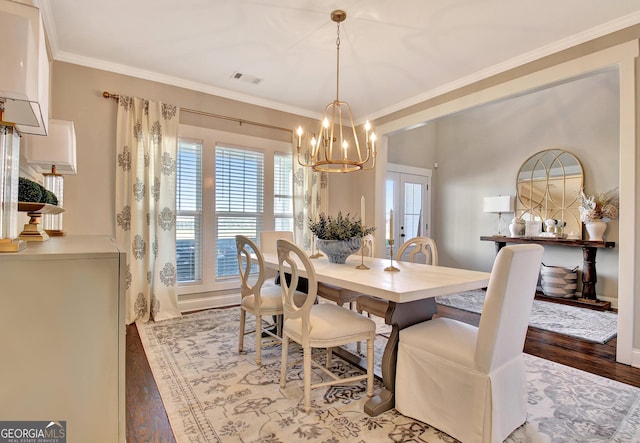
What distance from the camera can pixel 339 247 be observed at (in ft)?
8.36

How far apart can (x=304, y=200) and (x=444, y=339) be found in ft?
10.4

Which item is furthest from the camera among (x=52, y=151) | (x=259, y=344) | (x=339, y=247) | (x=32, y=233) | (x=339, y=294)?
(x=339, y=294)

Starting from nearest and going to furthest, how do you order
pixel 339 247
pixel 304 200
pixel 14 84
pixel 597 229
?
pixel 14 84 → pixel 339 247 → pixel 597 229 → pixel 304 200

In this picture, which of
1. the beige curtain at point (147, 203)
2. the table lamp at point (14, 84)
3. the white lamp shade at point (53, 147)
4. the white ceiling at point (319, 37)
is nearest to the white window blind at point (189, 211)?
the beige curtain at point (147, 203)

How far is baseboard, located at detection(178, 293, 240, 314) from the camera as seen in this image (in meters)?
3.84

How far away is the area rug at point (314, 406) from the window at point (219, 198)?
1.38 meters

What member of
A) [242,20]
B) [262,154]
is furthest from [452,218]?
[242,20]

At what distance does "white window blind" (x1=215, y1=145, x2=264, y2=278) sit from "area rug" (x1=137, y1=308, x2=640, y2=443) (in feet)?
5.26

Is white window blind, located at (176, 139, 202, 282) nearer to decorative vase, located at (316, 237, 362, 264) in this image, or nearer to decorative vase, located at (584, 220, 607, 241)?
decorative vase, located at (316, 237, 362, 264)

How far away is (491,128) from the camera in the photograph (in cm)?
591

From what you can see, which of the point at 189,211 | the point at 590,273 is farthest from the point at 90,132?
the point at 590,273

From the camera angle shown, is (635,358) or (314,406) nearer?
(314,406)

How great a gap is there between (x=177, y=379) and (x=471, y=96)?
3899mm

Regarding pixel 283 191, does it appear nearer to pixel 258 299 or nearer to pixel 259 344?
pixel 258 299
